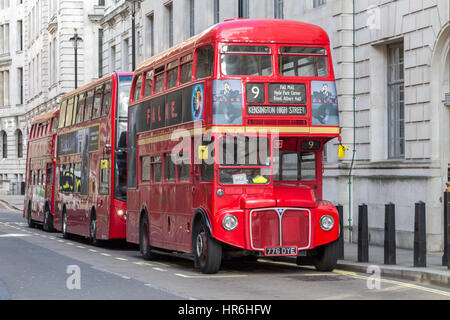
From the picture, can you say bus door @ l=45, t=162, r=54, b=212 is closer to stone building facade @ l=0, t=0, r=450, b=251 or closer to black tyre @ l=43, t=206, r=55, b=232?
black tyre @ l=43, t=206, r=55, b=232

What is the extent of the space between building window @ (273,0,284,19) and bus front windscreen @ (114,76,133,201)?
7105mm

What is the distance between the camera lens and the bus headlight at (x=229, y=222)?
1620 centimetres

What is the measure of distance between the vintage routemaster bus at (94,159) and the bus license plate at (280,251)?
845cm

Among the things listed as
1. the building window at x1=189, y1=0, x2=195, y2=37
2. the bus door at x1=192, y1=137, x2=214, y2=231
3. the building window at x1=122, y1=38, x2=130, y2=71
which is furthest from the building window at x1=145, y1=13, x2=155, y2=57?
the bus door at x1=192, y1=137, x2=214, y2=231

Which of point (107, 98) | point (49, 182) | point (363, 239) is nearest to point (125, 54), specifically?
point (49, 182)

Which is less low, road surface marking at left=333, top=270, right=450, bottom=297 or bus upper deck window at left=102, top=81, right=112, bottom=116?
bus upper deck window at left=102, top=81, right=112, bottom=116

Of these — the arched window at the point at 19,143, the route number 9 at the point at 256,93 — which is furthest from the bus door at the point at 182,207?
the arched window at the point at 19,143

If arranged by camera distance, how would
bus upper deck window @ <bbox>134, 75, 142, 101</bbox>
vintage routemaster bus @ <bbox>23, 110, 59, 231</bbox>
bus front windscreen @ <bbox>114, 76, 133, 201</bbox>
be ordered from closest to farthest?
bus upper deck window @ <bbox>134, 75, 142, 101</bbox>
bus front windscreen @ <bbox>114, 76, 133, 201</bbox>
vintage routemaster bus @ <bbox>23, 110, 59, 231</bbox>

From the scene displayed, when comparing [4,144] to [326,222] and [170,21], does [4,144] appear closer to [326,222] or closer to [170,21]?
[170,21]

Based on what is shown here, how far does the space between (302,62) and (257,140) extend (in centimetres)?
170

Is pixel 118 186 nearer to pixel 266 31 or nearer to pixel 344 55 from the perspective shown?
pixel 344 55

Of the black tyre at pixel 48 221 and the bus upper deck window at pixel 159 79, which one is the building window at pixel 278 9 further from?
the black tyre at pixel 48 221

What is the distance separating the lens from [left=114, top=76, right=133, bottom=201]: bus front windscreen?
2408 cm

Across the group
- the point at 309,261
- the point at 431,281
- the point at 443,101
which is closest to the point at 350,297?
the point at 431,281
